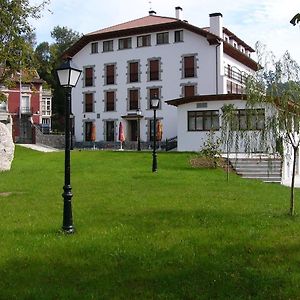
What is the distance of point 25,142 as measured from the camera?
154 ft

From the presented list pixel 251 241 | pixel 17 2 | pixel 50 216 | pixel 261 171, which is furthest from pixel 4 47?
pixel 261 171

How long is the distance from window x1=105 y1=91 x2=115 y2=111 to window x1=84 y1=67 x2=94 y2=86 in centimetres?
226

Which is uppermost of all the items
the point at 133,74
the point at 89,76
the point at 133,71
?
the point at 133,71

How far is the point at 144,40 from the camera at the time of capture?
153 ft

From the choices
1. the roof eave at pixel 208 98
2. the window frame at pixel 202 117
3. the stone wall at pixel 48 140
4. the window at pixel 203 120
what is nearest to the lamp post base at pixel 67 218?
the roof eave at pixel 208 98

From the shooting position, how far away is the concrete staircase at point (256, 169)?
22.8m

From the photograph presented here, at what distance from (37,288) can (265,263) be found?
283cm

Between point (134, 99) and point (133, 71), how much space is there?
271cm

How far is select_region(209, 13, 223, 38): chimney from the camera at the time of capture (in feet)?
148

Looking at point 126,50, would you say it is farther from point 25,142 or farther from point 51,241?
point 51,241

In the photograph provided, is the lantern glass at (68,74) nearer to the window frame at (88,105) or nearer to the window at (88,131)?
the window at (88,131)

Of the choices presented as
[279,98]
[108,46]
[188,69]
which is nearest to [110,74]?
[108,46]

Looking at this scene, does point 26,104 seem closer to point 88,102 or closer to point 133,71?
point 88,102

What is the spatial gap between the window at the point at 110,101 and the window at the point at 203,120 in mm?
16469
